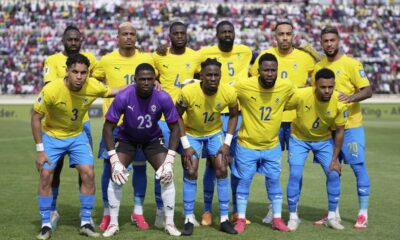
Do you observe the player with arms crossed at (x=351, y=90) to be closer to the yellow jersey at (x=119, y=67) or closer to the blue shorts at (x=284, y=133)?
the blue shorts at (x=284, y=133)

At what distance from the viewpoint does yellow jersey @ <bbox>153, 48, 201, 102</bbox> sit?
9477mm

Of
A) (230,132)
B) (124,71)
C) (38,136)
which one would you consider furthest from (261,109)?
(38,136)

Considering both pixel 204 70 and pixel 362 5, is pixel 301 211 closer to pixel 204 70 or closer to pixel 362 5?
pixel 204 70

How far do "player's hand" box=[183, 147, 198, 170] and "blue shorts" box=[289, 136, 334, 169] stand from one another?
57.0 inches

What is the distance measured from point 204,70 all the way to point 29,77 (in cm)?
2885

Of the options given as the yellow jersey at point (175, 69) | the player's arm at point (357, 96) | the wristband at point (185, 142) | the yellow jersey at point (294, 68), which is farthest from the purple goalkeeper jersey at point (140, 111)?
the player's arm at point (357, 96)

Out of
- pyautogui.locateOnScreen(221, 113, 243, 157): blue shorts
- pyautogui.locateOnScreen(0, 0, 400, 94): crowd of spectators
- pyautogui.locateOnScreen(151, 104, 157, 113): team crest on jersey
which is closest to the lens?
pyautogui.locateOnScreen(151, 104, 157, 113): team crest on jersey

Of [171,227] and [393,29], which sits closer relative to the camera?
[171,227]

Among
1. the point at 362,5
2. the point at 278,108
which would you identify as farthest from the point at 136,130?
the point at 362,5

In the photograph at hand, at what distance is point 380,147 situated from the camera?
19750 mm

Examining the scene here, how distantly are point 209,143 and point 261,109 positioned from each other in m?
0.86

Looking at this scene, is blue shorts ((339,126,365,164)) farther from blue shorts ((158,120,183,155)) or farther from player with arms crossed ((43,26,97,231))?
player with arms crossed ((43,26,97,231))

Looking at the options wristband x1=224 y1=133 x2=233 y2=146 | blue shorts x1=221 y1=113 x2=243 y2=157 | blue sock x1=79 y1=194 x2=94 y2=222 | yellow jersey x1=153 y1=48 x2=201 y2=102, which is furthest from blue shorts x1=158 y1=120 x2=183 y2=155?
blue sock x1=79 y1=194 x2=94 y2=222

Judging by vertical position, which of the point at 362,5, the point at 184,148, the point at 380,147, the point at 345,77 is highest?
the point at 362,5
